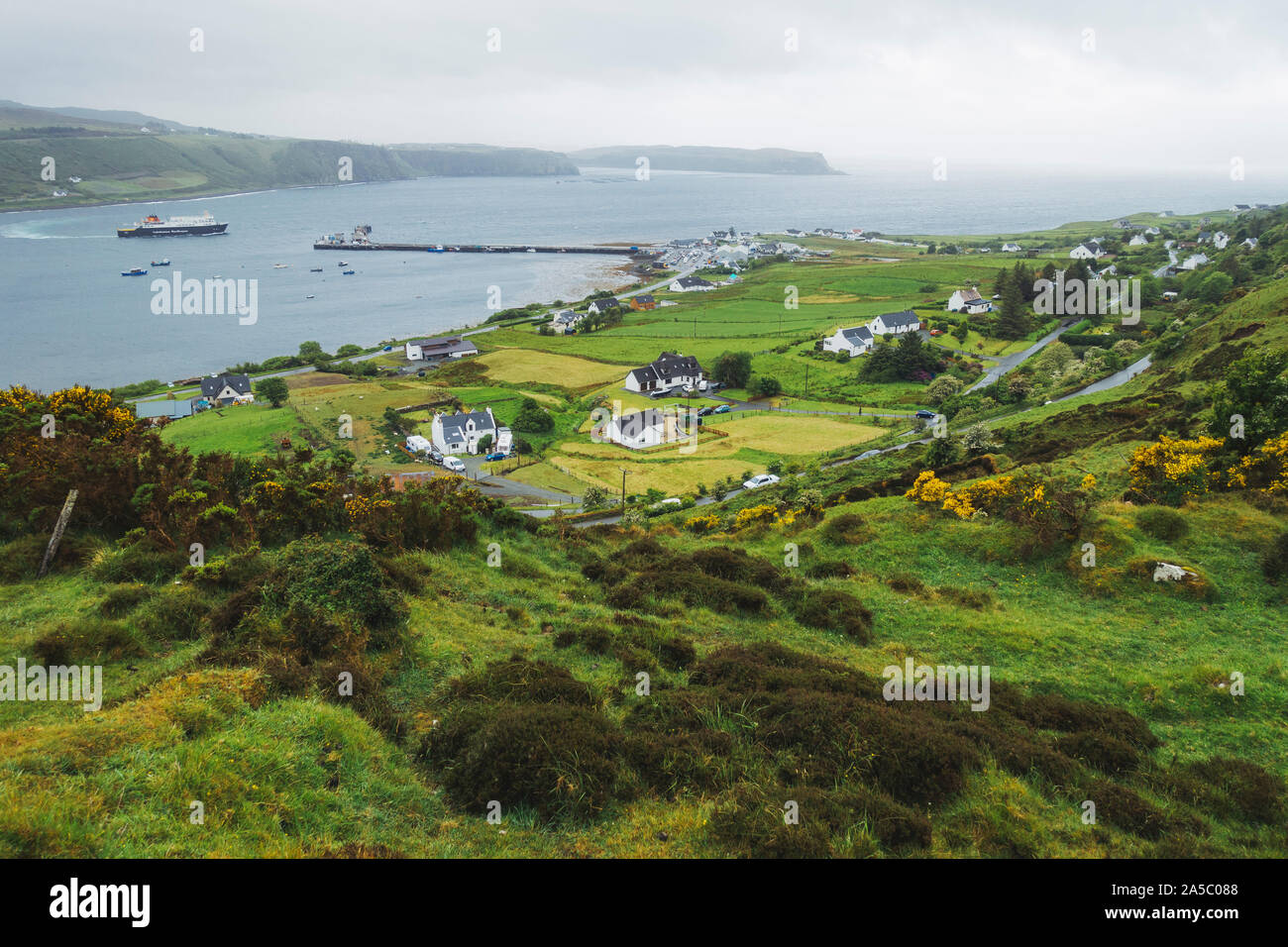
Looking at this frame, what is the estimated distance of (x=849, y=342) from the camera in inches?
3118

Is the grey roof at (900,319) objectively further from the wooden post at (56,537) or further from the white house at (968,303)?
the wooden post at (56,537)

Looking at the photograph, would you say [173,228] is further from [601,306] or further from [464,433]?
[464,433]

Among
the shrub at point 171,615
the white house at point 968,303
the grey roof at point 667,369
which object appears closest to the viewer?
the shrub at point 171,615

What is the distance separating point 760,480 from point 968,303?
2462 inches

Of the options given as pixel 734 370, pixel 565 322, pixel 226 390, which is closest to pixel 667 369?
pixel 734 370

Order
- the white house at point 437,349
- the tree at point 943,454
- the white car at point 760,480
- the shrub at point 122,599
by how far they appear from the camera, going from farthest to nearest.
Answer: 1. the white house at point 437,349
2. the white car at point 760,480
3. the tree at point 943,454
4. the shrub at point 122,599

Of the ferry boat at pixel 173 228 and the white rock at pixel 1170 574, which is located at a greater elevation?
the ferry boat at pixel 173 228

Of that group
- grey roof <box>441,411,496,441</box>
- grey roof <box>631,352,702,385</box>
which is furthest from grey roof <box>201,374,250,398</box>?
grey roof <box>631,352,702,385</box>

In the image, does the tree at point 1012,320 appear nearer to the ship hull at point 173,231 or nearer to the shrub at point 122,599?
the shrub at point 122,599

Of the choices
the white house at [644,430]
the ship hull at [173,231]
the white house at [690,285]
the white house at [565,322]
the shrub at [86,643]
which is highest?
the ship hull at [173,231]

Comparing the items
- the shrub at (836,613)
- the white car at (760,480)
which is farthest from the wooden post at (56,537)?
the white car at (760,480)

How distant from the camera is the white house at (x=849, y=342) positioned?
7875 centimetres

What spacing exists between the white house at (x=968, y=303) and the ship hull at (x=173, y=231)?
172350 mm

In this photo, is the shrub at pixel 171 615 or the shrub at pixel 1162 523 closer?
the shrub at pixel 171 615
